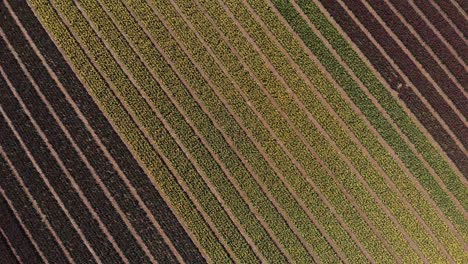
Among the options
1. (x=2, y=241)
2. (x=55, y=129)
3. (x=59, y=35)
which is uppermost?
(x=59, y=35)

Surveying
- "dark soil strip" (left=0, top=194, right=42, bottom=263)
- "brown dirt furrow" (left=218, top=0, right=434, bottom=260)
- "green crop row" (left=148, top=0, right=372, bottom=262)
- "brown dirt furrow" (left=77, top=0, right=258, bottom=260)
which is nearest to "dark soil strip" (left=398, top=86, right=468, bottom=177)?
"brown dirt furrow" (left=218, top=0, right=434, bottom=260)

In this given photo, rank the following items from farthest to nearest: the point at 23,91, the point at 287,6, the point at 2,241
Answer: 1. the point at 287,6
2. the point at 23,91
3. the point at 2,241

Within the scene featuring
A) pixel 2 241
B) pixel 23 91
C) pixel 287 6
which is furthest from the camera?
pixel 287 6

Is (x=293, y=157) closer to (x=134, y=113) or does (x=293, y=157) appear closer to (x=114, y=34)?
(x=134, y=113)

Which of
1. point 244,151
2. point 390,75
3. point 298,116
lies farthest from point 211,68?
point 390,75

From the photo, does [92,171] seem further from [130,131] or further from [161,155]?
[161,155]

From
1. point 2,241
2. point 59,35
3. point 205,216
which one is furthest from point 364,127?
point 2,241

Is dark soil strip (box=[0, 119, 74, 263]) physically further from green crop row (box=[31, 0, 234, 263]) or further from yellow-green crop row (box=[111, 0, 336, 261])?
yellow-green crop row (box=[111, 0, 336, 261])
